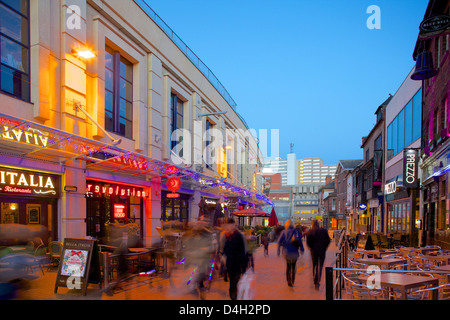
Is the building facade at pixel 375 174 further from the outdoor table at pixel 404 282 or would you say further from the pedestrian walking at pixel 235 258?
the pedestrian walking at pixel 235 258

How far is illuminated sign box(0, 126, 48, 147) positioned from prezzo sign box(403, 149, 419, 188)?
17.0 metres

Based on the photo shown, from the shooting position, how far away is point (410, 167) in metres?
17.8

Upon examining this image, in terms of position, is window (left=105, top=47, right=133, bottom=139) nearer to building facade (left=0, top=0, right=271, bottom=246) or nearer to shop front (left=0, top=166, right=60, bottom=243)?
building facade (left=0, top=0, right=271, bottom=246)

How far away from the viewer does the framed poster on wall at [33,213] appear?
10.2m

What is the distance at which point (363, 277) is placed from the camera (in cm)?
611

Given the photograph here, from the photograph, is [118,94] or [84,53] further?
[118,94]

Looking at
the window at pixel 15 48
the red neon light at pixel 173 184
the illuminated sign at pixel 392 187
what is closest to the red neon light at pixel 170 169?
the red neon light at pixel 173 184

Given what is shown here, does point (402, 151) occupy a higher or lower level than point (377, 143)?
lower

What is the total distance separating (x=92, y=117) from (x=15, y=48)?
3129mm

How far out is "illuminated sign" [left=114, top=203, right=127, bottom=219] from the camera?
46.5ft

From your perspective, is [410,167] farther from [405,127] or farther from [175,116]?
[175,116]

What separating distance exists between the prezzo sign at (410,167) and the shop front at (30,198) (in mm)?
16604

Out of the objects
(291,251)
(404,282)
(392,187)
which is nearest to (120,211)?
(291,251)
